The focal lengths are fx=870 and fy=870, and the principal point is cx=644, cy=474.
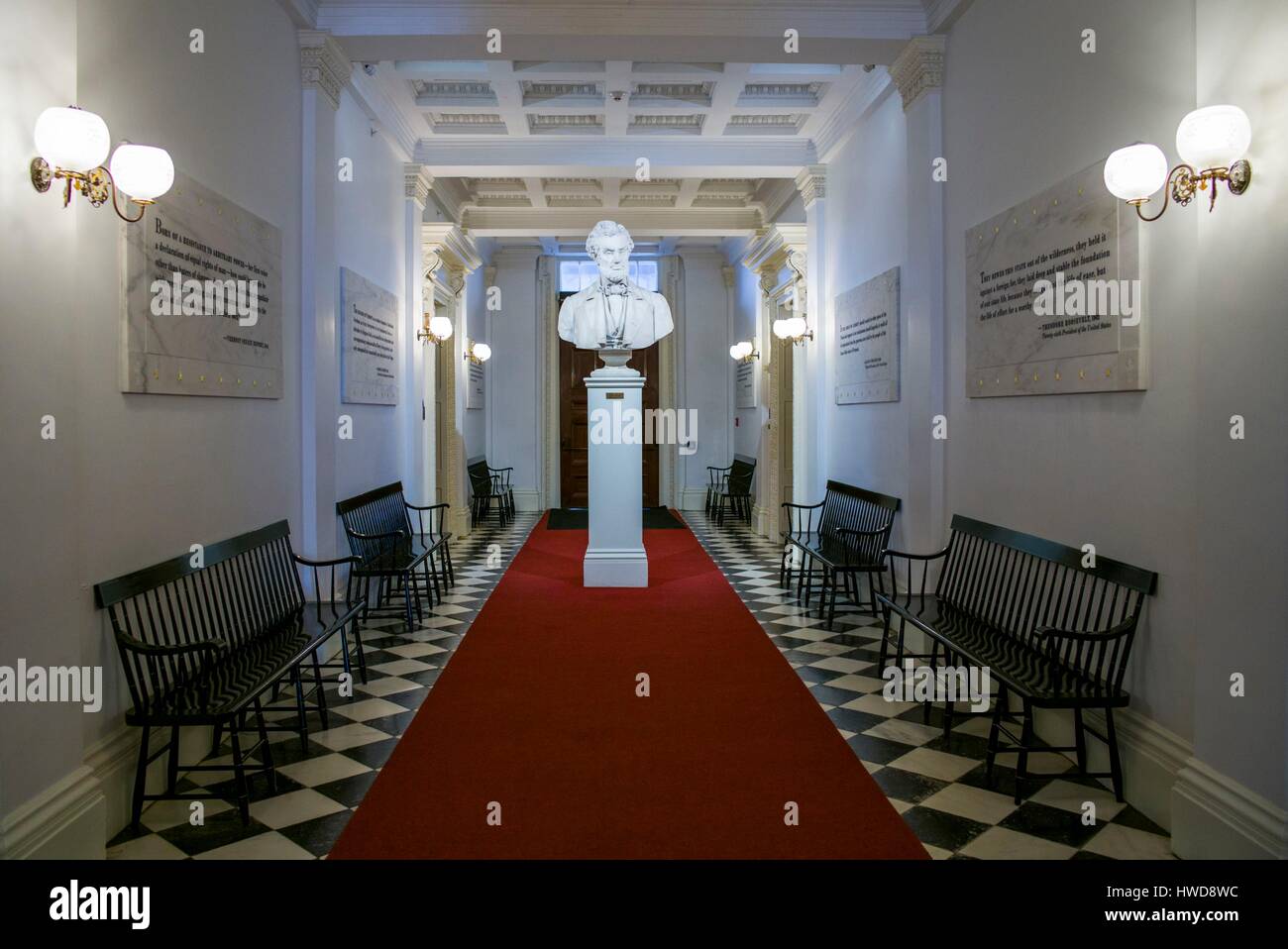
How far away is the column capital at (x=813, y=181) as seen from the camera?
368 inches

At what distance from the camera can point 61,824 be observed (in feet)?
Result: 9.59

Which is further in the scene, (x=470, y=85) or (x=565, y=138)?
(x=565, y=138)

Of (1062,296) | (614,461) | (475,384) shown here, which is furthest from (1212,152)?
(475,384)

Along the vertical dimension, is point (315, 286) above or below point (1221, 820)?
above

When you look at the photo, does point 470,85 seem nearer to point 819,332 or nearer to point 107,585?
point 819,332

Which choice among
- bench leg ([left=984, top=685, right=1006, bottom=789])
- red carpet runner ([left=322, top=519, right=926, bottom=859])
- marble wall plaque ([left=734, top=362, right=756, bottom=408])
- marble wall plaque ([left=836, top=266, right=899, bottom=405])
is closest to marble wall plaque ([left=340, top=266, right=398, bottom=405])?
red carpet runner ([left=322, top=519, right=926, bottom=859])

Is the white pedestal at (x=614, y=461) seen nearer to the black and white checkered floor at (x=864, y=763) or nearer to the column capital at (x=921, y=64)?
the black and white checkered floor at (x=864, y=763)

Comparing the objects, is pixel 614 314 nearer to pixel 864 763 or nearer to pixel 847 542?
pixel 847 542

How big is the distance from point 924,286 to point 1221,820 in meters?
4.07

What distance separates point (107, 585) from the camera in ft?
11.3

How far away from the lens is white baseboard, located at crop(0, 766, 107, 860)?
272cm

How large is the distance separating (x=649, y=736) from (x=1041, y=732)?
6.58 ft

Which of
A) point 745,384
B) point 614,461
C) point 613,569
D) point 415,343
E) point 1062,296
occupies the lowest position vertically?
point 613,569

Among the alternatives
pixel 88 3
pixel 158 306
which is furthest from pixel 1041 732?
pixel 88 3
